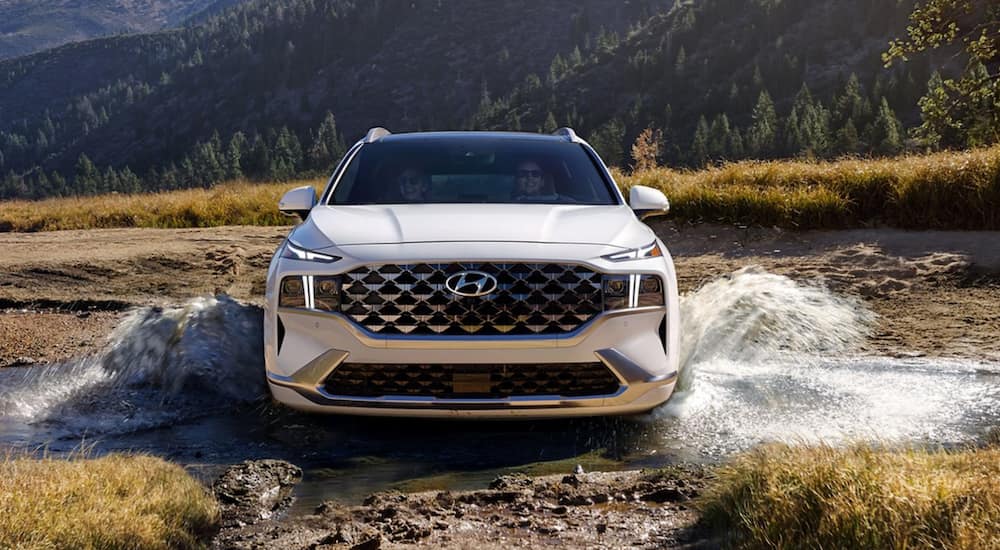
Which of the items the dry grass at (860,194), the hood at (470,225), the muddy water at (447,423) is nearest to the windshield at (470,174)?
the hood at (470,225)

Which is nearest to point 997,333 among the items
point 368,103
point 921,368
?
point 921,368

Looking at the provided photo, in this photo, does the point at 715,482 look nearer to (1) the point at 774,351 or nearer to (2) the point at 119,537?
(2) the point at 119,537

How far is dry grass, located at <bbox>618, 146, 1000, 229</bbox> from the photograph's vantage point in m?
10.4

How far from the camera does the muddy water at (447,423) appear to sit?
468 centimetres

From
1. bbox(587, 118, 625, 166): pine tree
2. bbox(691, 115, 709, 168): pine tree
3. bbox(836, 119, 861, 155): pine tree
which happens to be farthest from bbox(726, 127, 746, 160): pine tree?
bbox(587, 118, 625, 166): pine tree

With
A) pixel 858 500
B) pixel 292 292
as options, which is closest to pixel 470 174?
pixel 292 292

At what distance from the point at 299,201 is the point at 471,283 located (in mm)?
1703

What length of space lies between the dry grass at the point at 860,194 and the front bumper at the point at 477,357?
7198mm

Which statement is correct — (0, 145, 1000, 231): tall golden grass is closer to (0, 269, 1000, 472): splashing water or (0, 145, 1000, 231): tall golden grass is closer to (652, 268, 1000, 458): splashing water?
(652, 268, 1000, 458): splashing water

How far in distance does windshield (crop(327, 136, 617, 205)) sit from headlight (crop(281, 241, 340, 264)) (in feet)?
3.10

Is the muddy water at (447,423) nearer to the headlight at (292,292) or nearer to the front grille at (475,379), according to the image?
the front grille at (475,379)

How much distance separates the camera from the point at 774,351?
726 cm

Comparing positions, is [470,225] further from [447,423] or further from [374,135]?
[374,135]

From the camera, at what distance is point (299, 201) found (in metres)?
5.40
